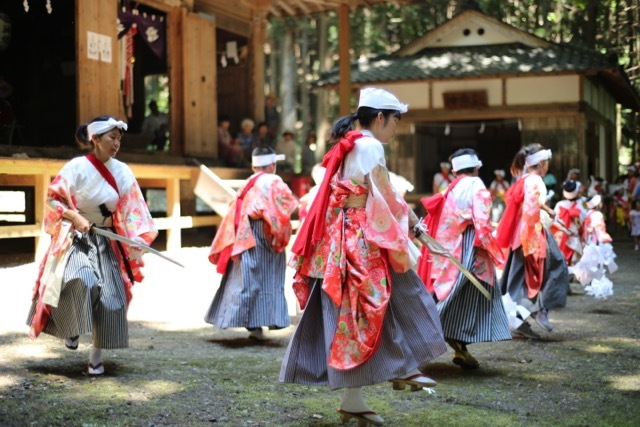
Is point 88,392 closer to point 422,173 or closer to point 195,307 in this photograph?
point 195,307

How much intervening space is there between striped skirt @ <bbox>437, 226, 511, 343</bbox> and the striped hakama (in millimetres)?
1600

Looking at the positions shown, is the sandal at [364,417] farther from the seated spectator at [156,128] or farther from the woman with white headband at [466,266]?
the seated spectator at [156,128]

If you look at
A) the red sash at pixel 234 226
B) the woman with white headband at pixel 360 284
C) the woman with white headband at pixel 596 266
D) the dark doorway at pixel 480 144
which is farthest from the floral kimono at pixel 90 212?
the dark doorway at pixel 480 144

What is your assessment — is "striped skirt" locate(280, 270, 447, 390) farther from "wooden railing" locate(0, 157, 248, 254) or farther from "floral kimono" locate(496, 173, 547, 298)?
"wooden railing" locate(0, 157, 248, 254)

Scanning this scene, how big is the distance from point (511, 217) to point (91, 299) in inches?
158

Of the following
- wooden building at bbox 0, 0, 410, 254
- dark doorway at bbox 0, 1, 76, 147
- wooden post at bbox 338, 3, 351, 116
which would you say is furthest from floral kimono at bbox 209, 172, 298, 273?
dark doorway at bbox 0, 1, 76, 147

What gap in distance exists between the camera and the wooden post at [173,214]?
13.7m

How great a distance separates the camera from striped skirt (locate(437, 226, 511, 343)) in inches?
249

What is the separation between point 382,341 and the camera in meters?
4.72

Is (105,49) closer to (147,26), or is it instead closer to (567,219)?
(147,26)

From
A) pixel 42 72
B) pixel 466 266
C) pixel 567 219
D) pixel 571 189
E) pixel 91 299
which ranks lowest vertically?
pixel 91 299

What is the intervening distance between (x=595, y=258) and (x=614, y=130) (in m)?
18.8

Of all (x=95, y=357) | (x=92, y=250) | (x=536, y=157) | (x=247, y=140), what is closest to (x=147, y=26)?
(x=247, y=140)

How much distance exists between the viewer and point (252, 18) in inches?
733
